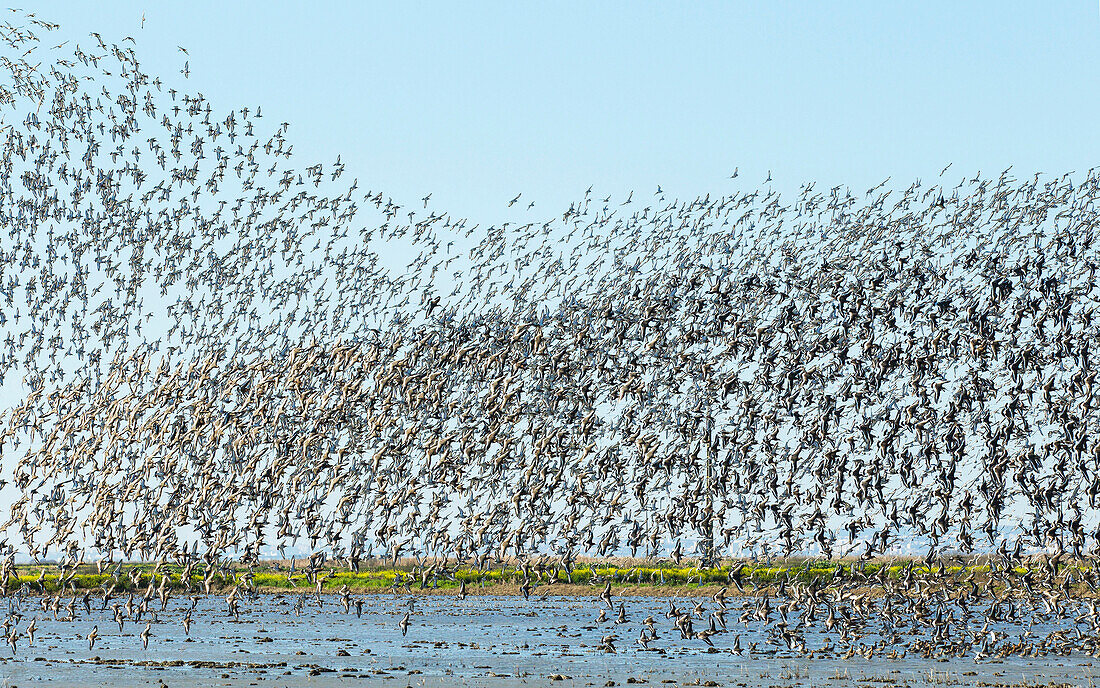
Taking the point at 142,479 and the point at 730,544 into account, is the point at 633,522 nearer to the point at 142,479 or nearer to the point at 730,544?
the point at 730,544

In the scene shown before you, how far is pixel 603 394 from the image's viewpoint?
25531mm

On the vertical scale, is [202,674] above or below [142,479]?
below

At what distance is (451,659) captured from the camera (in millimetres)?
39812

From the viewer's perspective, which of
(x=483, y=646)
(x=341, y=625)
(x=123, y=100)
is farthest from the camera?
(x=341, y=625)

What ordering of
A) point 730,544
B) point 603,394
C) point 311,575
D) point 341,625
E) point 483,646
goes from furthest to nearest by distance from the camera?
point 341,625, point 483,646, point 603,394, point 730,544, point 311,575

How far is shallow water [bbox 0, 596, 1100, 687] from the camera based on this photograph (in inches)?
1268

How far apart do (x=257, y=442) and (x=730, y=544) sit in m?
11.2

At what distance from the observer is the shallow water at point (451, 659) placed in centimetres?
3222

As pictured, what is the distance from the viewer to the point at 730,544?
78.4 feet

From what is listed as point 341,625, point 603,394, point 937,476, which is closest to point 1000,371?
point 937,476

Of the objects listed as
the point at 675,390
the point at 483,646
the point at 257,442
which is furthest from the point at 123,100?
the point at 483,646

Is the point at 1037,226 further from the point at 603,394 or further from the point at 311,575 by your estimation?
the point at 311,575

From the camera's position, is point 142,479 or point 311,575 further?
point 142,479

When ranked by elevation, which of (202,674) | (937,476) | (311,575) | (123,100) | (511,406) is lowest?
(202,674)
